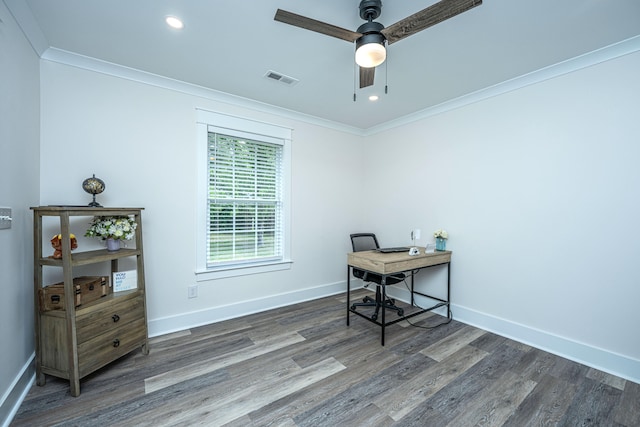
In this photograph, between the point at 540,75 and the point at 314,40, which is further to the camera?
the point at 540,75

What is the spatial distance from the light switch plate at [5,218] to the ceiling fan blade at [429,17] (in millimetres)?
2573

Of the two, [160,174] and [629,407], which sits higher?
[160,174]

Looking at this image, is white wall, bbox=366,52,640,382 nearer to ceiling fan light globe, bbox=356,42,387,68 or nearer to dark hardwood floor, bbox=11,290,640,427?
dark hardwood floor, bbox=11,290,640,427

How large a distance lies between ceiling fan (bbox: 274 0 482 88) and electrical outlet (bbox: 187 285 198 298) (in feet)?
8.67

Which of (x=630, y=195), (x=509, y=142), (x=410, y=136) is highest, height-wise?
(x=410, y=136)

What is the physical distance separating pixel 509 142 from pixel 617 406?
7.40 ft

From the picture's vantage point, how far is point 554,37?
203cm

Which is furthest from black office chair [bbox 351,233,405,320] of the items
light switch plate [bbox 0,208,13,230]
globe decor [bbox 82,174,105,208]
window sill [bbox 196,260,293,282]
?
light switch plate [bbox 0,208,13,230]

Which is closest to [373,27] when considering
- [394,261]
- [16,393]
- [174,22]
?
[174,22]

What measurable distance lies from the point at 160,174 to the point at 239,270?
1357 mm

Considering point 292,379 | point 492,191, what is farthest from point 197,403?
point 492,191

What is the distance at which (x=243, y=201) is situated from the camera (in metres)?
3.29

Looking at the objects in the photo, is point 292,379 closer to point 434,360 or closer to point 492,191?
point 434,360

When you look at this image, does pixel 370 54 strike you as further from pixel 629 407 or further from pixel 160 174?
pixel 629 407
